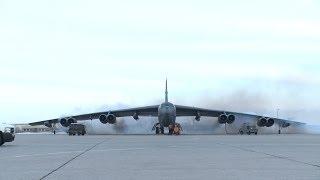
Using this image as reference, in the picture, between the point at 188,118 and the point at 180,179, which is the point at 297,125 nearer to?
the point at 188,118

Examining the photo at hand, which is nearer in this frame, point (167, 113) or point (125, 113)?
point (167, 113)

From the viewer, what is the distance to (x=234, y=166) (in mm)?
12562

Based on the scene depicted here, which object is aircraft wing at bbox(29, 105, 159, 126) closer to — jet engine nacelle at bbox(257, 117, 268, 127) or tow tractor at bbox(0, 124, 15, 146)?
jet engine nacelle at bbox(257, 117, 268, 127)

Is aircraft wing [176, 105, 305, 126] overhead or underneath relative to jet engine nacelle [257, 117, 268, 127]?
overhead

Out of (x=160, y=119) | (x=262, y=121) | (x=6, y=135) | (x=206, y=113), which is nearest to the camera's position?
(x=6, y=135)

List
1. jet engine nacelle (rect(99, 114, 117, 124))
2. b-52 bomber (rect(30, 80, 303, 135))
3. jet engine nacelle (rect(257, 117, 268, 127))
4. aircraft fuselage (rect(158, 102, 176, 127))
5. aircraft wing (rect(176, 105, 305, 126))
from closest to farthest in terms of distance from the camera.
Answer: aircraft fuselage (rect(158, 102, 176, 127)), jet engine nacelle (rect(99, 114, 117, 124)), b-52 bomber (rect(30, 80, 303, 135)), jet engine nacelle (rect(257, 117, 268, 127)), aircraft wing (rect(176, 105, 305, 126))

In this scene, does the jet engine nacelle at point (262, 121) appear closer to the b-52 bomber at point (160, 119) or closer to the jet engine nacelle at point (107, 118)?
the b-52 bomber at point (160, 119)

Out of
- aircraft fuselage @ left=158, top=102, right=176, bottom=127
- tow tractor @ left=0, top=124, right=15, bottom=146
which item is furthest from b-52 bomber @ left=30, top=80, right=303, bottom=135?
tow tractor @ left=0, top=124, right=15, bottom=146

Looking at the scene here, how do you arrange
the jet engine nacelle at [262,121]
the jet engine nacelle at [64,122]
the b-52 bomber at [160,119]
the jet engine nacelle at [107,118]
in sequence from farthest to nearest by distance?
the jet engine nacelle at [64,122]
the jet engine nacelle at [262,121]
the b-52 bomber at [160,119]
the jet engine nacelle at [107,118]

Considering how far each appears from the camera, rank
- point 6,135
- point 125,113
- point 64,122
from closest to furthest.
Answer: point 6,135 → point 64,122 → point 125,113

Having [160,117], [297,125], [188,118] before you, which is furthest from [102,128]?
[297,125]

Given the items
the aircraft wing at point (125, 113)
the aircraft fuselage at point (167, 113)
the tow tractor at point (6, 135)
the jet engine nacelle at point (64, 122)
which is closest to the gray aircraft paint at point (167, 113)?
the aircraft fuselage at point (167, 113)

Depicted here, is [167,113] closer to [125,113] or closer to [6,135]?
[125,113]

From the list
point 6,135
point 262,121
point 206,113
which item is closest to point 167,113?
point 206,113
